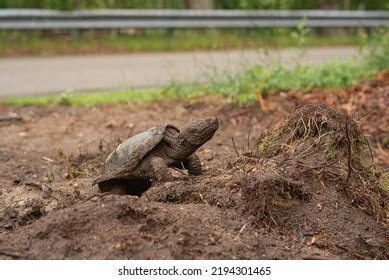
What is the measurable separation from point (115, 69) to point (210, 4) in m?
7.14

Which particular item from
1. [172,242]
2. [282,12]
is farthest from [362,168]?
[282,12]

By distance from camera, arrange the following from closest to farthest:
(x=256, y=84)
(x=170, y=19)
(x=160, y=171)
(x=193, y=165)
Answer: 1. (x=160, y=171)
2. (x=193, y=165)
3. (x=256, y=84)
4. (x=170, y=19)

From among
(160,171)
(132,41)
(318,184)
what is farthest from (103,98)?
(132,41)

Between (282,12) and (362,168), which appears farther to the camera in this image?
(282,12)

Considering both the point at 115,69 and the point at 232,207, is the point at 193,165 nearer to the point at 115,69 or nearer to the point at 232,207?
the point at 232,207

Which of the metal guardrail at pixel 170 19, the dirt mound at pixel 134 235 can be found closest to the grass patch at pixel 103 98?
the dirt mound at pixel 134 235

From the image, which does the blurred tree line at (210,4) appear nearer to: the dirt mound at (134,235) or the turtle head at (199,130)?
the turtle head at (199,130)

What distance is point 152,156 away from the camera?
4.59 metres

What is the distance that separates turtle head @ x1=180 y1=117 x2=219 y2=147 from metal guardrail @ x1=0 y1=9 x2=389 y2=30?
888 centimetres

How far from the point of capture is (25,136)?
6.87m

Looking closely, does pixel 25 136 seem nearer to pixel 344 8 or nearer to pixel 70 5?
pixel 70 5

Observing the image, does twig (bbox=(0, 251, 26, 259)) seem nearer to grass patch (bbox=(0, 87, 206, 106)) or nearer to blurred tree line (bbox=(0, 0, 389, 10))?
grass patch (bbox=(0, 87, 206, 106))

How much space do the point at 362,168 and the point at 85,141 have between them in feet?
9.73

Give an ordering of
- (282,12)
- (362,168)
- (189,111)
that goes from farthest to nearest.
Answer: (282,12)
(189,111)
(362,168)
